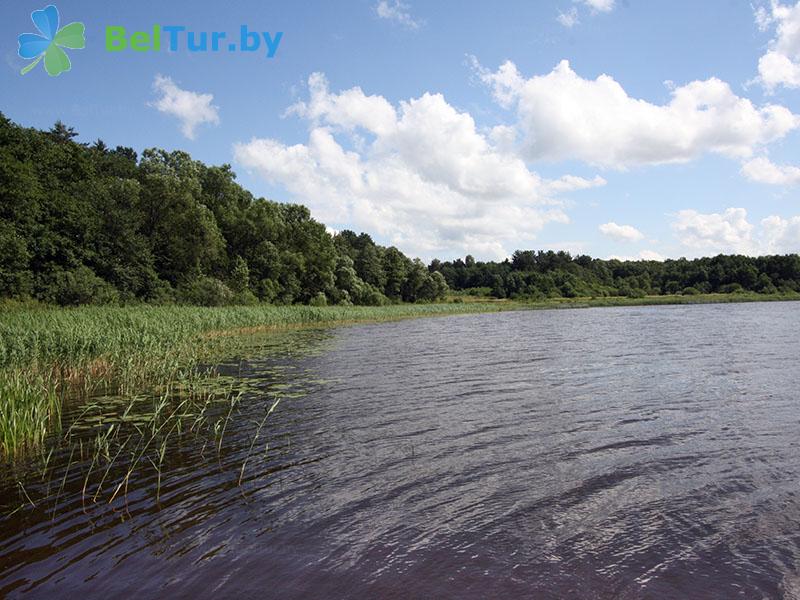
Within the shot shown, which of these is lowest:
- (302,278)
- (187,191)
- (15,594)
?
(15,594)

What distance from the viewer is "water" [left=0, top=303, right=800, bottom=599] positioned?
16.2ft

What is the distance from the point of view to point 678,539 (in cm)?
562

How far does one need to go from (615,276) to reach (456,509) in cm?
16772

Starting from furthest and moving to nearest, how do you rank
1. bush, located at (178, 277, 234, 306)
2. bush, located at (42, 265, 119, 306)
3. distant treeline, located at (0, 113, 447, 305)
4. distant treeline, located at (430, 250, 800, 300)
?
1. distant treeline, located at (430, 250, 800, 300)
2. bush, located at (178, 277, 234, 306)
3. distant treeline, located at (0, 113, 447, 305)
4. bush, located at (42, 265, 119, 306)

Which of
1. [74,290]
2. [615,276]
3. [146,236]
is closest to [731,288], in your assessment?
[615,276]

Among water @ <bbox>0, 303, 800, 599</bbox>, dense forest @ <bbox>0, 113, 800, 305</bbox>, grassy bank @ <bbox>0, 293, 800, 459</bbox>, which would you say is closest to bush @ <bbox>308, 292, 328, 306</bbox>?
dense forest @ <bbox>0, 113, 800, 305</bbox>

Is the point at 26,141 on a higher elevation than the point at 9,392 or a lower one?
higher

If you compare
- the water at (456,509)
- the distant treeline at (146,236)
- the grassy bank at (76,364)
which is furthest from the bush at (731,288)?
the grassy bank at (76,364)

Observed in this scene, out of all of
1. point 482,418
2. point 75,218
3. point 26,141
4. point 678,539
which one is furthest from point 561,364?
point 26,141

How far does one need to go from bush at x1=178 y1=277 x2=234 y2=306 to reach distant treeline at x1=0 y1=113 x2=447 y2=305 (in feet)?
0.32

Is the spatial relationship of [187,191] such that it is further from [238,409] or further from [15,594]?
[15,594]

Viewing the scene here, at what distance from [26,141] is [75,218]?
7307 mm

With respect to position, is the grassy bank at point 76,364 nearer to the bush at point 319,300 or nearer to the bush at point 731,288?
the bush at point 319,300

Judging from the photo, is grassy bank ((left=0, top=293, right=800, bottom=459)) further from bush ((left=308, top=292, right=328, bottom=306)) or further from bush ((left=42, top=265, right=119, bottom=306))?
bush ((left=308, top=292, right=328, bottom=306))
